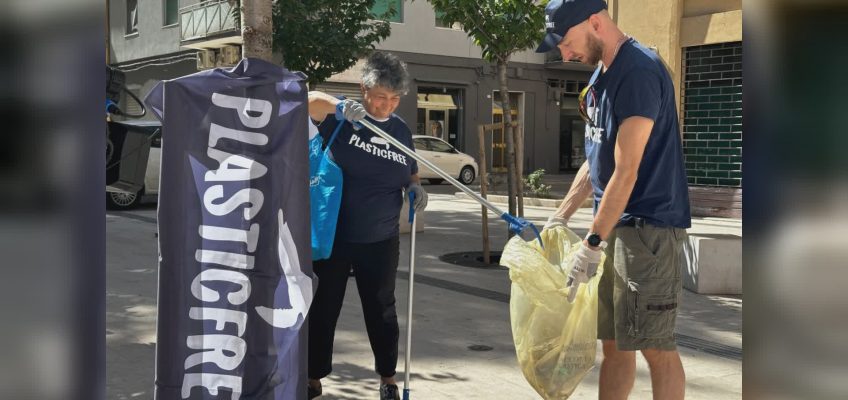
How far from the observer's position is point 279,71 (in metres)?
3.29

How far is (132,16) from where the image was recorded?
3266cm

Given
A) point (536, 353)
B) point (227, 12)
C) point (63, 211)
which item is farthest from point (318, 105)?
point (227, 12)

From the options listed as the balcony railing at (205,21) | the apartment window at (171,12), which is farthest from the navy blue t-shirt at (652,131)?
the apartment window at (171,12)

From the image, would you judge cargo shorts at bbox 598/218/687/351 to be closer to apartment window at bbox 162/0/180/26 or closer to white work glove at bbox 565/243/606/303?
white work glove at bbox 565/243/606/303

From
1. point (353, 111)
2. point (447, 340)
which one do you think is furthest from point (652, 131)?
point (447, 340)

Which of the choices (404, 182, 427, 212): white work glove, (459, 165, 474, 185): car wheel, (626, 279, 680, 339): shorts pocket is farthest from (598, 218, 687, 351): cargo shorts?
(459, 165, 474, 185): car wheel

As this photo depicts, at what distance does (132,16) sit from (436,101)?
12.0m

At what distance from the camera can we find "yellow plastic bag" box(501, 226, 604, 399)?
11.8 feet

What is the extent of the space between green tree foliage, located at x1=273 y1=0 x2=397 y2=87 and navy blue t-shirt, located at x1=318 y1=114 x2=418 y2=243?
10.8m

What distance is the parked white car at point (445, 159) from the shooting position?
87.2 ft

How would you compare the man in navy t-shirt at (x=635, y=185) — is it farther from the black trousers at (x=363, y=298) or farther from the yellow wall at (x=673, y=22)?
the yellow wall at (x=673, y=22)

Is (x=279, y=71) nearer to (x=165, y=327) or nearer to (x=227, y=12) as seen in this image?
(x=165, y=327)

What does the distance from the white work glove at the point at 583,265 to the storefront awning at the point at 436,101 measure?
89.9 feet

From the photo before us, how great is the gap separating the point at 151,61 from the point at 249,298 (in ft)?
98.1
